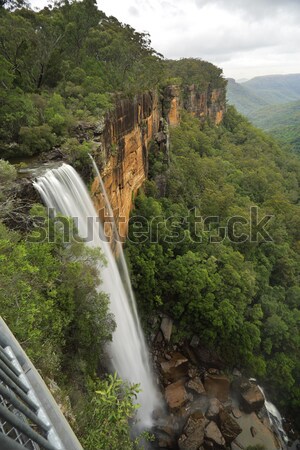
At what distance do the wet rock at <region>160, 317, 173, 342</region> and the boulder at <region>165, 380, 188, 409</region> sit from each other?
225cm

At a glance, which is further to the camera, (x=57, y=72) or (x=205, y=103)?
(x=205, y=103)

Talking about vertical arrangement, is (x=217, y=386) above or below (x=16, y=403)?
below

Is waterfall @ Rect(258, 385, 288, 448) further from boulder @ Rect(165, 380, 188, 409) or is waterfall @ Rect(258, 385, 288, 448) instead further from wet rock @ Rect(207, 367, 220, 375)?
boulder @ Rect(165, 380, 188, 409)

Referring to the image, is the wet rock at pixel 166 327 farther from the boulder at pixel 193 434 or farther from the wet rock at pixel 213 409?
the boulder at pixel 193 434

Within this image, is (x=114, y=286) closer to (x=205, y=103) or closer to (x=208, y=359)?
(x=208, y=359)

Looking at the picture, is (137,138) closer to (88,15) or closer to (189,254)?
(189,254)

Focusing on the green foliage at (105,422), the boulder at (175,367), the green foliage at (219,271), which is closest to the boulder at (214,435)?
the boulder at (175,367)

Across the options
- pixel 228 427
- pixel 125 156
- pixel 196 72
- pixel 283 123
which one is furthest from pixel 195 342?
pixel 283 123

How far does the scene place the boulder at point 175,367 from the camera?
1600 cm

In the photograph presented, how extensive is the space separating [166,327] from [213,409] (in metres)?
4.42

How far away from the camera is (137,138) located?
69.4 ft

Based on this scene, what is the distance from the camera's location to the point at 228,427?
47.4 ft

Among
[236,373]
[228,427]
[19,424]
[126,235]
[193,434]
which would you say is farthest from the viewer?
[126,235]

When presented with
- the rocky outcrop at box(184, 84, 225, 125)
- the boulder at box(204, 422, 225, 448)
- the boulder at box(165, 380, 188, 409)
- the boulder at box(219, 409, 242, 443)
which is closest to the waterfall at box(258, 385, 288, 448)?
the boulder at box(219, 409, 242, 443)
